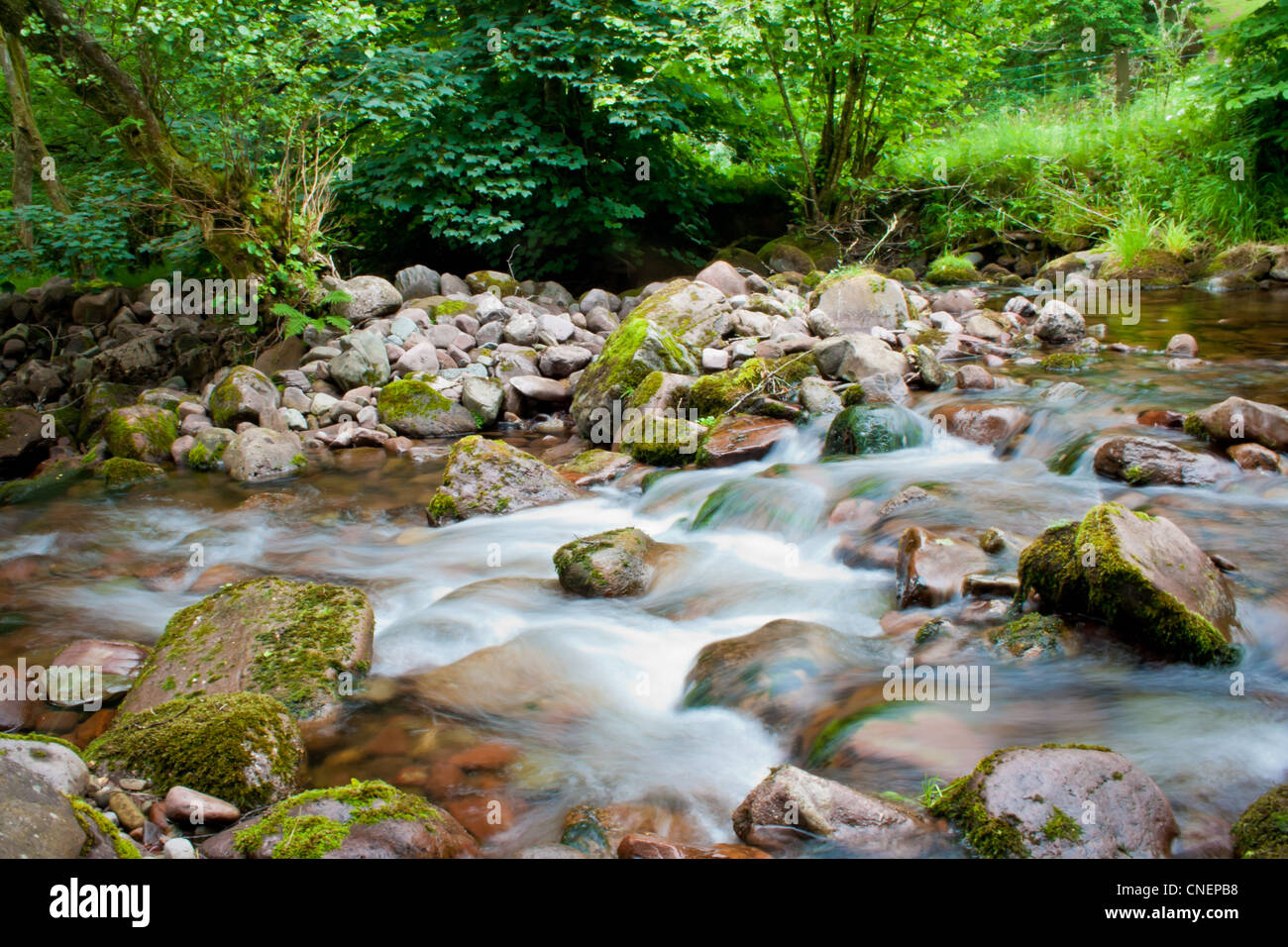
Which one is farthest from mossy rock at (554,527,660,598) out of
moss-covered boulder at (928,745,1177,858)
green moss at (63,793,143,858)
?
green moss at (63,793,143,858)

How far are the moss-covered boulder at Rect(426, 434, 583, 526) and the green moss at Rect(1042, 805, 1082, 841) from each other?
4654mm

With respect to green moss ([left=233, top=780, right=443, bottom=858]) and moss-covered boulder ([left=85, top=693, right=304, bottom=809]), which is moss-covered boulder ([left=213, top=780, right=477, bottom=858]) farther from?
moss-covered boulder ([left=85, top=693, right=304, bottom=809])

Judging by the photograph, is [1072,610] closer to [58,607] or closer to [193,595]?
[193,595]

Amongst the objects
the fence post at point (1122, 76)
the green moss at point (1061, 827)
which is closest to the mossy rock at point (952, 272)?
the fence post at point (1122, 76)

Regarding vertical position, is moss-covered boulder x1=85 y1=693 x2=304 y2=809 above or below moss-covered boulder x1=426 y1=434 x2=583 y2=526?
below

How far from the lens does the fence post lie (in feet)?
59.5

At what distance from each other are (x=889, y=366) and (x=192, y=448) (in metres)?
6.48

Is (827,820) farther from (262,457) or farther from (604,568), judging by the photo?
(262,457)

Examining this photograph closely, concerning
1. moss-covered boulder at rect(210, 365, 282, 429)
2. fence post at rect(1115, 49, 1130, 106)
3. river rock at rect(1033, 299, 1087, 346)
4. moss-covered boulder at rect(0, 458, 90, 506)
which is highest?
fence post at rect(1115, 49, 1130, 106)

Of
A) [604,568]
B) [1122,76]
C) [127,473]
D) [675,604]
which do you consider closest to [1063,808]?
[675,604]

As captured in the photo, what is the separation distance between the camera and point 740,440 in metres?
7.10

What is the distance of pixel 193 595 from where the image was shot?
5.43 m

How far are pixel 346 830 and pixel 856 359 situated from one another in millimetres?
6382

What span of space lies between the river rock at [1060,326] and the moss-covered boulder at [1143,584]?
234 inches
